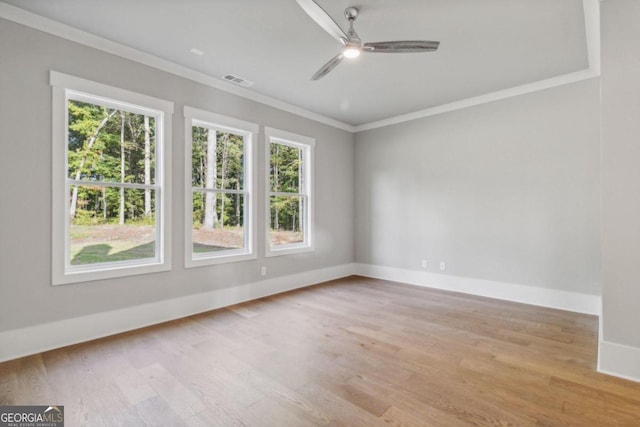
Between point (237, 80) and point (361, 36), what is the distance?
178cm

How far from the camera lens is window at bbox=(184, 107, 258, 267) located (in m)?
3.79

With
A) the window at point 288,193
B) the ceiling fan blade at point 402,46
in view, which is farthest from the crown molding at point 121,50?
the ceiling fan blade at point 402,46

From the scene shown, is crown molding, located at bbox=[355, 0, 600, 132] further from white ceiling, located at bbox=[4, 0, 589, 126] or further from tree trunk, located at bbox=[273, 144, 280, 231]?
tree trunk, located at bbox=[273, 144, 280, 231]

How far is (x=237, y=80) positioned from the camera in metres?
3.96

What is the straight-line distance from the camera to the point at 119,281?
3182 mm

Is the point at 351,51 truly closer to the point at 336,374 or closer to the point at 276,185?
the point at 336,374

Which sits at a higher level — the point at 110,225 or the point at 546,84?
the point at 546,84

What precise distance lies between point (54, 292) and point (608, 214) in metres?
4.74

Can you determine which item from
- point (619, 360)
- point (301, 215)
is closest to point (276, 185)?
point (301, 215)

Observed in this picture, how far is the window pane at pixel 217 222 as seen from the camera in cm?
390

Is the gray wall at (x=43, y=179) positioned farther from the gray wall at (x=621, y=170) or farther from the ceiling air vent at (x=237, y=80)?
the gray wall at (x=621, y=170)

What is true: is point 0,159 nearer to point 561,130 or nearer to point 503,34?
point 503,34

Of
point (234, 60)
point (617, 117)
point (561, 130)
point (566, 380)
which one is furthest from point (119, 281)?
point (561, 130)

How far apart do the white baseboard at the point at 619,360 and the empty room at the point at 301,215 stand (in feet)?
0.04
